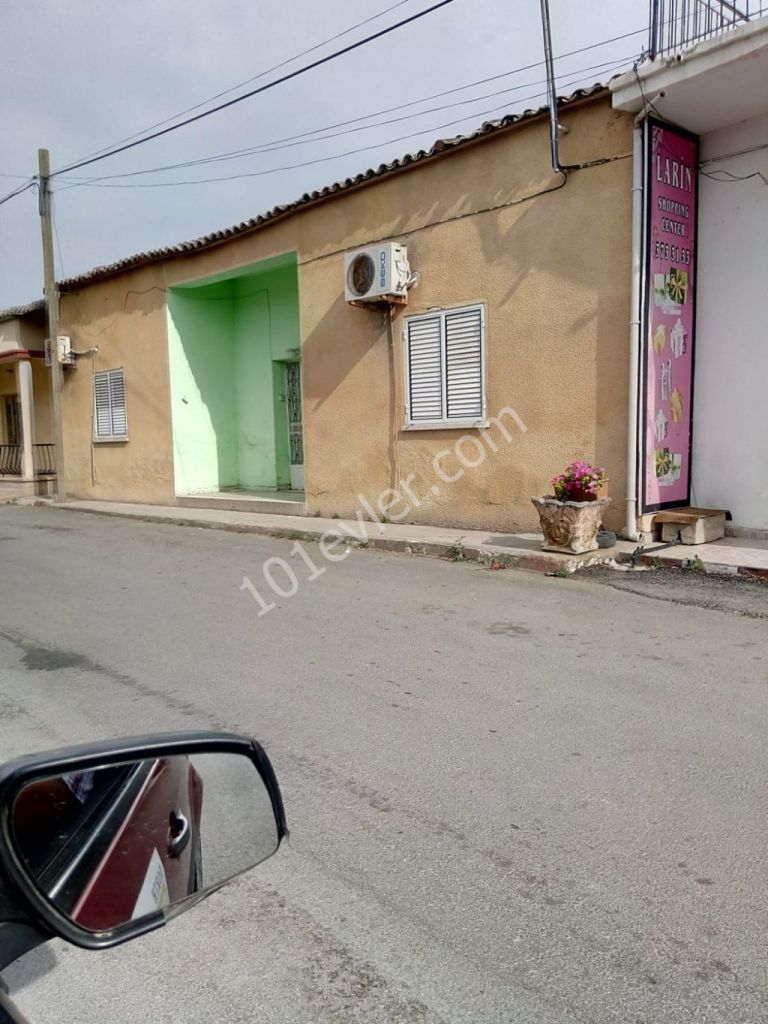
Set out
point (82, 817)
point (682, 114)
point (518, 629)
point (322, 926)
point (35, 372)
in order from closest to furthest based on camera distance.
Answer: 1. point (82, 817)
2. point (322, 926)
3. point (518, 629)
4. point (682, 114)
5. point (35, 372)

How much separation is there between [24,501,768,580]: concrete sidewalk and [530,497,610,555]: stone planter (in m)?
0.13

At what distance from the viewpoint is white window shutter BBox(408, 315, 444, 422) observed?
416 inches

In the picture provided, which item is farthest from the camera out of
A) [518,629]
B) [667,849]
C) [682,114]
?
[682,114]

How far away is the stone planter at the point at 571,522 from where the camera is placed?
319 inches

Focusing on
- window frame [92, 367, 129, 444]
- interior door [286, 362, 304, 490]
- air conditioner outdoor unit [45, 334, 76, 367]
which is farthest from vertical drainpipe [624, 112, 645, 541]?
air conditioner outdoor unit [45, 334, 76, 367]

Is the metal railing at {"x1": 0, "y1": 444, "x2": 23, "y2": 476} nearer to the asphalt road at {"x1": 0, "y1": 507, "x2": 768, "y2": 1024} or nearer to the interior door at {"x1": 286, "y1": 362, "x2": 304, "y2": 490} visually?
the interior door at {"x1": 286, "y1": 362, "x2": 304, "y2": 490}

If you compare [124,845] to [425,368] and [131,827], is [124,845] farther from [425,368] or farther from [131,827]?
[425,368]

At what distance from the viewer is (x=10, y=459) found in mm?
21891

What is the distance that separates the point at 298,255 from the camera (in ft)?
41.1

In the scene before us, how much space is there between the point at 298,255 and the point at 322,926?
1140 cm

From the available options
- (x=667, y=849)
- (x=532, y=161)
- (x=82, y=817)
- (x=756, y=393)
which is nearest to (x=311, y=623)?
(x=667, y=849)

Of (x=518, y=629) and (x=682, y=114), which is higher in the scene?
(x=682, y=114)

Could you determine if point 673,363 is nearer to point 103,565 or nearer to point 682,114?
point 682,114

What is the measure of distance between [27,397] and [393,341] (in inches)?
496
